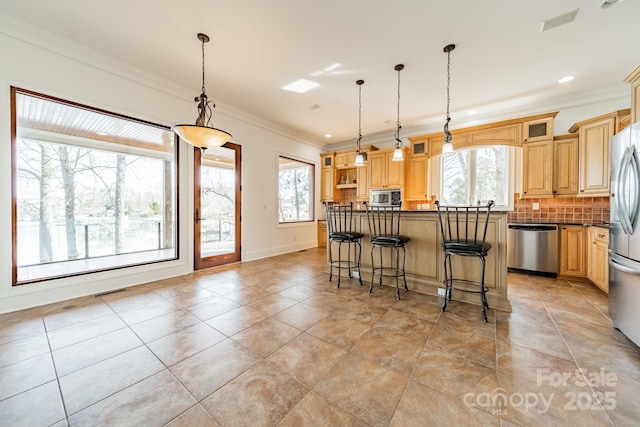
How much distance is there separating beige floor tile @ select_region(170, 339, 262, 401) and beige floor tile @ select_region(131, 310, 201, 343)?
55 centimetres

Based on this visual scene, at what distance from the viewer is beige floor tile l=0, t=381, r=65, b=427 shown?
1229 millimetres

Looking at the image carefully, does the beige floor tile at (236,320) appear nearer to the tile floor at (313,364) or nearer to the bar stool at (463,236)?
the tile floor at (313,364)

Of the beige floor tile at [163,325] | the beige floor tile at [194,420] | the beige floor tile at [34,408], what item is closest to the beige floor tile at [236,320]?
the beige floor tile at [163,325]

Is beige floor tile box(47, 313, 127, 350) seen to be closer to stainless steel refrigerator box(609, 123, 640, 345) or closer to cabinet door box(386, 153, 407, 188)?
stainless steel refrigerator box(609, 123, 640, 345)

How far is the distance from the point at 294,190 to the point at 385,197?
2432 mm

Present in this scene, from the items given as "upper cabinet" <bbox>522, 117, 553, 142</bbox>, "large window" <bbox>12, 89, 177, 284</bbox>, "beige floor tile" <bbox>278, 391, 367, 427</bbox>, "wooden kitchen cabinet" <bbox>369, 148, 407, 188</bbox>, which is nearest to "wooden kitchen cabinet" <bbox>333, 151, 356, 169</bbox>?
"wooden kitchen cabinet" <bbox>369, 148, 407, 188</bbox>

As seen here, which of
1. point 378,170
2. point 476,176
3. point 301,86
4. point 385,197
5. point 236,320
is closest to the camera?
point 236,320

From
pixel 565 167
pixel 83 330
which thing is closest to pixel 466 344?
pixel 83 330

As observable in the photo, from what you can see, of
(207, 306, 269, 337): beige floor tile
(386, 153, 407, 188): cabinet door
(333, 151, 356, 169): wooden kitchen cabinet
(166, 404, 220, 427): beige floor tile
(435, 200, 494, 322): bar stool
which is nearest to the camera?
(166, 404, 220, 427): beige floor tile

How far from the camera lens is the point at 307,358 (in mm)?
1761

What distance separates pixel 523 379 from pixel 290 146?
5717 millimetres

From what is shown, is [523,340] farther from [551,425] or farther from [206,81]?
[206,81]

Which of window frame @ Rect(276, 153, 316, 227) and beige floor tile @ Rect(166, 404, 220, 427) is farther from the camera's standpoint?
window frame @ Rect(276, 153, 316, 227)

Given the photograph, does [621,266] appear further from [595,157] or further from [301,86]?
[301,86]
